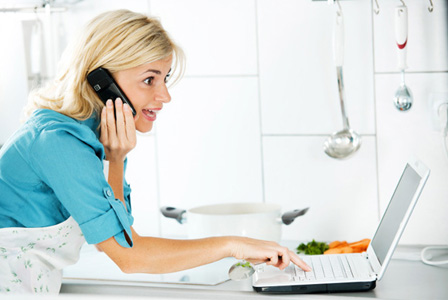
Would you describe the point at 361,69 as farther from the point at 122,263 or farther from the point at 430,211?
the point at 122,263

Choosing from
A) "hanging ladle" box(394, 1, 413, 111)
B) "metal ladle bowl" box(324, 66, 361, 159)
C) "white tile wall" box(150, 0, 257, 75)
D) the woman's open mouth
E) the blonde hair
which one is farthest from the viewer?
"white tile wall" box(150, 0, 257, 75)

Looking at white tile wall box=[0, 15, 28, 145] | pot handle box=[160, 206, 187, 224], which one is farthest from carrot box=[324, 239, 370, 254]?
white tile wall box=[0, 15, 28, 145]

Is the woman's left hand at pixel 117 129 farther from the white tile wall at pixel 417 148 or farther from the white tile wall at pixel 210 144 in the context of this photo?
the white tile wall at pixel 417 148

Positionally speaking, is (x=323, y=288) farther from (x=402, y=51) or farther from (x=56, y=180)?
(x=402, y=51)

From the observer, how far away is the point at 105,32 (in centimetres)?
120

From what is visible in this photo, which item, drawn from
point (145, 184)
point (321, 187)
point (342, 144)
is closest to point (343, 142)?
point (342, 144)

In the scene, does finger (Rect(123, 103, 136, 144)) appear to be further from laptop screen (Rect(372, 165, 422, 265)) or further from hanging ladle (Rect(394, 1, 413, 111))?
hanging ladle (Rect(394, 1, 413, 111))

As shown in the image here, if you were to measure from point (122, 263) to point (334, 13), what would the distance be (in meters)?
0.85

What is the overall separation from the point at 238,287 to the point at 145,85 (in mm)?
450

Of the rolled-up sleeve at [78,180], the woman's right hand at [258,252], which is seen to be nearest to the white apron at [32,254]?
the rolled-up sleeve at [78,180]

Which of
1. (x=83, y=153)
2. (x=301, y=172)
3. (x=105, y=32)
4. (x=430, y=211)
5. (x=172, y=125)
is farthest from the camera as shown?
(x=172, y=125)

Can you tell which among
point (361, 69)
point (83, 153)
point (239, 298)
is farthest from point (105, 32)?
point (361, 69)

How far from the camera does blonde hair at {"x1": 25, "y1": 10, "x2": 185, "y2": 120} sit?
1.21 m

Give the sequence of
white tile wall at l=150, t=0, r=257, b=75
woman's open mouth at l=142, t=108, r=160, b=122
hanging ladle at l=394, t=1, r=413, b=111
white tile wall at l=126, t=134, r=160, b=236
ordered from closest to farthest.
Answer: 1. woman's open mouth at l=142, t=108, r=160, b=122
2. hanging ladle at l=394, t=1, r=413, b=111
3. white tile wall at l=150, t=0, r=257, b=75
4. white tile wall at l=126, t=134, r=160, b=236
